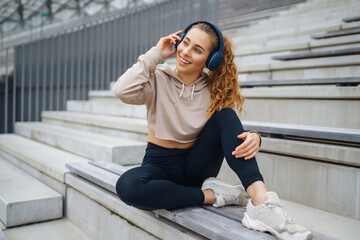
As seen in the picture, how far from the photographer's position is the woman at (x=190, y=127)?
1235mm

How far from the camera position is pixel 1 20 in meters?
8.87

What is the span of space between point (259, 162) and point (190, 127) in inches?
22.0

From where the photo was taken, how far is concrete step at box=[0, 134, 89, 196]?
208cm

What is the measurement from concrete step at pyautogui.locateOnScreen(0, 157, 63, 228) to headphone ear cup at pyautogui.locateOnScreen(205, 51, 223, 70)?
123 cm

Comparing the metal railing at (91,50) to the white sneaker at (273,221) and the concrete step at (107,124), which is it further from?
the white sneaker at (273,221)

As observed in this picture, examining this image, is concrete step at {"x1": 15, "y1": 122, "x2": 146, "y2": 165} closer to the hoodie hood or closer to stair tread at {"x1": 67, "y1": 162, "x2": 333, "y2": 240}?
stair tread at {"x1": 67, "y1": 162, "x2": 333, "y2": 240}

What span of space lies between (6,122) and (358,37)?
12.8 feet

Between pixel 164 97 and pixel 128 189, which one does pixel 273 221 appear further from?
pixel 164 97

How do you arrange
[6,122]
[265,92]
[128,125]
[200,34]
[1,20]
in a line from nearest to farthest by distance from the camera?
1. [200,34]
2. [265,92]
3. [128,125]
4. [6,122]
5. [1,20]

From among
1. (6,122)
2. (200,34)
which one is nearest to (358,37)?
(200,34)

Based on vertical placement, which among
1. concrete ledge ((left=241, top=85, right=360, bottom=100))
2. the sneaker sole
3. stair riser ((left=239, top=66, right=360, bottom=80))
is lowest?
the sneaker sole

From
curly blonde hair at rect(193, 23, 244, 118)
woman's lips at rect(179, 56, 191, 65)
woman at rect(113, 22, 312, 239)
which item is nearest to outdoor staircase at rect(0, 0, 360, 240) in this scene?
Answer: woman at rect(113, 22, 312, 239)

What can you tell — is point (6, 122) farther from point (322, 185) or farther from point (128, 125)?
point (322, 185)

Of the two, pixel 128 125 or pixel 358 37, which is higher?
pixel 358 37
